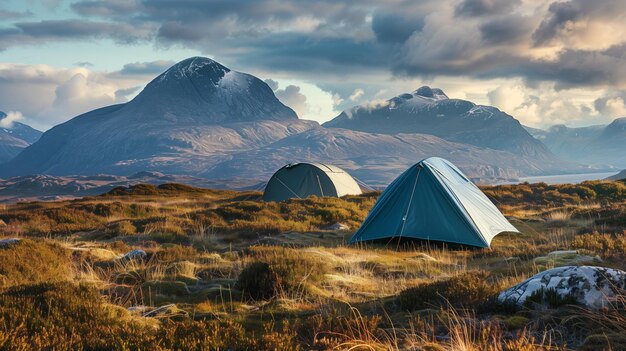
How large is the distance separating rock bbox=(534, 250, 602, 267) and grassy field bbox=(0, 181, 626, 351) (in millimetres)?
55

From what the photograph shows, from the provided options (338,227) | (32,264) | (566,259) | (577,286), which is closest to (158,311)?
(32,264)

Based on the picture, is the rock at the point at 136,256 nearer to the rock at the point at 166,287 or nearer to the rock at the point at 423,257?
the rock at the point at 166,287

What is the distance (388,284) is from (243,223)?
462 inches

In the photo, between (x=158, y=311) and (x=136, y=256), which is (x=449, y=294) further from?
(x=136, y=256)

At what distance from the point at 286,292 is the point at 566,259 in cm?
613

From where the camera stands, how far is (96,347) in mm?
5137

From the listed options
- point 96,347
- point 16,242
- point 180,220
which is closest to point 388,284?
point 96,347

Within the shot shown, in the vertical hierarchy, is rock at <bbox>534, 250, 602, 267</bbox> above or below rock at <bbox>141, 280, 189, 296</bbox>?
above

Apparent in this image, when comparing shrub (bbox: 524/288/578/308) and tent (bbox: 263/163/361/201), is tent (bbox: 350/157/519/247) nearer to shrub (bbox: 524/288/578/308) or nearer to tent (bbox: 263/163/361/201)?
shrub (bbox: 524/288/578/308)

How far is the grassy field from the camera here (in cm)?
536

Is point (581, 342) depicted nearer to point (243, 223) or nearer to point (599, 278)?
point (599, 278)

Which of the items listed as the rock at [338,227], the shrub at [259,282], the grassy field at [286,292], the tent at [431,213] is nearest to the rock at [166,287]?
the grassy field at [286,292]

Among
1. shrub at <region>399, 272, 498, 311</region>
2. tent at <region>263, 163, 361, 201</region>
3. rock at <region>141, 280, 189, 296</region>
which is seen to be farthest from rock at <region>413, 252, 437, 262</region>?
tent at <region>263, 163, 361, 201</region>

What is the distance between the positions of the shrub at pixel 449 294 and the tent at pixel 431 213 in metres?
8.13
